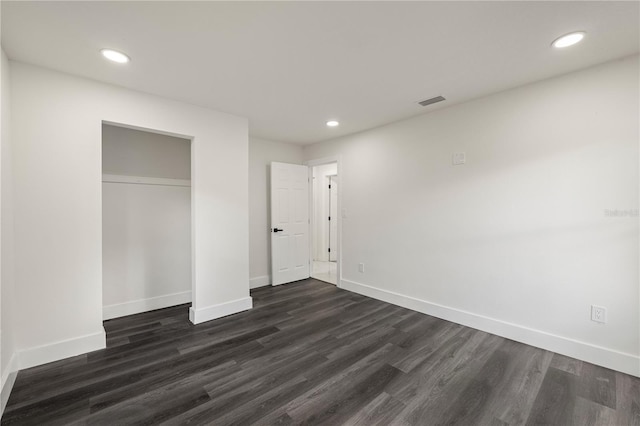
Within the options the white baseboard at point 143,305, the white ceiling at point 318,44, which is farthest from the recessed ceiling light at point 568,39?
the white baseboard at point 143,305

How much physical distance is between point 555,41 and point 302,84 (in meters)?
1.95

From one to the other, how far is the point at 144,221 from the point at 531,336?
4.45 metres

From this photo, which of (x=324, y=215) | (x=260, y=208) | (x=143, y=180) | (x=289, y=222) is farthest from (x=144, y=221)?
(x=324, y=215)

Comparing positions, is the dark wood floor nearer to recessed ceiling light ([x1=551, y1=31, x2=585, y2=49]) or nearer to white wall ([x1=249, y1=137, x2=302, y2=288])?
white wall ([x1=249, y1=137, x2=302, y2=288])

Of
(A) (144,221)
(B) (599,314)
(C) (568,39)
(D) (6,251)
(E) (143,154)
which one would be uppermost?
(C) (568,39)

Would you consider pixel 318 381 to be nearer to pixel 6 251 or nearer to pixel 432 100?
pixel 6 251

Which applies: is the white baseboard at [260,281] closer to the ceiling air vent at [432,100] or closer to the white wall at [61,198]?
the white wall at [61,198]

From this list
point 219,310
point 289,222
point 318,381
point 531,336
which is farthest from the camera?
point 289,222

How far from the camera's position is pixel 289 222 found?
4648 mm

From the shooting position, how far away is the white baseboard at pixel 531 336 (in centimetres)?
210

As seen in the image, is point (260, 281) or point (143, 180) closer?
point (143, 180)

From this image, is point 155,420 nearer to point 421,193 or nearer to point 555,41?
point 421,193

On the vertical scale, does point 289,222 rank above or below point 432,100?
below

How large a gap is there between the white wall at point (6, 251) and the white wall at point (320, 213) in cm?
499
